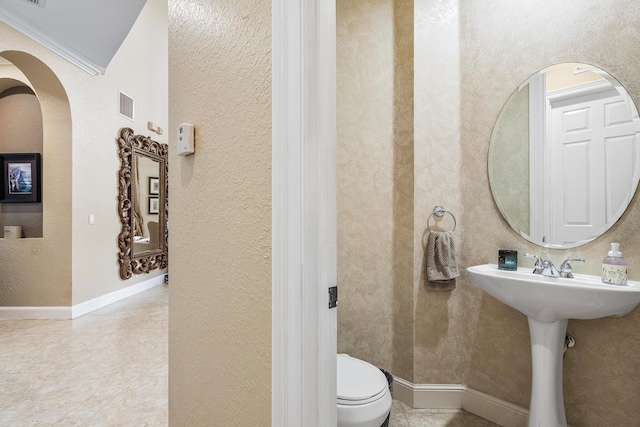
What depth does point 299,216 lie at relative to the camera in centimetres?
75

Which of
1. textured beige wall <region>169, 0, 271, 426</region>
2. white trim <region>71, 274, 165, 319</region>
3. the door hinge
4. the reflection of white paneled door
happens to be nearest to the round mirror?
the reflection of white paneled door

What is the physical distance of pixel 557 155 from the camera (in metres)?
1.76

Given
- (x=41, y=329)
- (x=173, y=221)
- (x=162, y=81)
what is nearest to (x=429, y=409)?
(x=173, y=221)

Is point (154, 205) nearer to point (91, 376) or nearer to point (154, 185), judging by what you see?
point (154, 185)

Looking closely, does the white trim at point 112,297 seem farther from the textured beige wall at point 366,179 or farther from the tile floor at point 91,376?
the textured beige wall at point 366,179

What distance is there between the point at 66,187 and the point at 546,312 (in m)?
4.35

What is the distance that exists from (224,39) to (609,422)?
2.17m

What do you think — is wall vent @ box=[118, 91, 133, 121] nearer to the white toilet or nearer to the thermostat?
the thermostat

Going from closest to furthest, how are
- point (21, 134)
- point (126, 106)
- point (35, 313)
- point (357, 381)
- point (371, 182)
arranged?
point (357, 381) < point (371, 182) < point (35, 313) < point (21, 134) < point (126, 106)

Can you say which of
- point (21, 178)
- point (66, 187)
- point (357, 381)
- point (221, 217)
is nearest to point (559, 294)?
Answer: point (357, 381)

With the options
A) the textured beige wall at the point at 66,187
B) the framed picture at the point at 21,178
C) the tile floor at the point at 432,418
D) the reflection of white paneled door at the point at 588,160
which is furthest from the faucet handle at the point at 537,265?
the framed picture at the point at 21,178

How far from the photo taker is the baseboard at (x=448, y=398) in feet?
6.22

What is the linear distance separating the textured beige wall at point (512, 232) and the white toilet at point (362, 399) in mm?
871

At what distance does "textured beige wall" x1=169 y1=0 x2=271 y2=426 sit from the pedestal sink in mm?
1211
